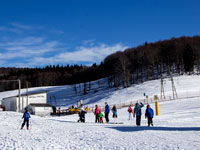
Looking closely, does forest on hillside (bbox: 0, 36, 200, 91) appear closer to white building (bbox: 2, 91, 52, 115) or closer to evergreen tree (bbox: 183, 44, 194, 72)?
evergreen tree (bbox: 183, 44, 194, 72)

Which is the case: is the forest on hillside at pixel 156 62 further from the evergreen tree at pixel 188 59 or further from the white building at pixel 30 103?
the white building at pixel 30 103

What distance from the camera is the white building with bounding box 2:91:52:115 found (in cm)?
4974

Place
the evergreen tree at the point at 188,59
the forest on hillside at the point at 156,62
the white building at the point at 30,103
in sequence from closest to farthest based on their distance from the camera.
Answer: the white building at the point at 30,103
the evergreen tree at the point at 188,59
the forest on hillside at the point at 156,62

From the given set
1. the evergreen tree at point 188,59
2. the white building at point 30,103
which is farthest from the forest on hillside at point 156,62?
the white building at point 30,103

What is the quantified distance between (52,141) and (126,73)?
2985 inches

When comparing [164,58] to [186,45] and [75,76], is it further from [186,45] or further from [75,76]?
[75,76]

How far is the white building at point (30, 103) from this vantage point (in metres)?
49.7

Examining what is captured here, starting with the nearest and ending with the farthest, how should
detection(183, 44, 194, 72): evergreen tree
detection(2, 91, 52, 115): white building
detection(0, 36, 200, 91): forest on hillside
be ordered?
detection(2, 91, 52, 115): white building
detection(183, 44, 194, 72): evergreen tree
detection(0, 36, 200, 91): forest on hillside

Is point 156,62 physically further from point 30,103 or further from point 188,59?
point 30,103

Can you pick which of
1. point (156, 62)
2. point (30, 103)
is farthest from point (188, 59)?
point (30, 103)

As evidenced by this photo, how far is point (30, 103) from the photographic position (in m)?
55.2

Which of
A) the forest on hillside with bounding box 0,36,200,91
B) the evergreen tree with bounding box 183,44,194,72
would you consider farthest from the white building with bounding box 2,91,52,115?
the evergreen tree with bounding box 183,44,194,72

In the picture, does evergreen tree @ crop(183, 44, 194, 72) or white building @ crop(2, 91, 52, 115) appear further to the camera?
evergreen tree @ crop(183, 44, 194, 72)

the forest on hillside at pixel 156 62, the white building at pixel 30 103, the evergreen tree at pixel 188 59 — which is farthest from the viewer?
the forest on hillside at pixel 156 62
